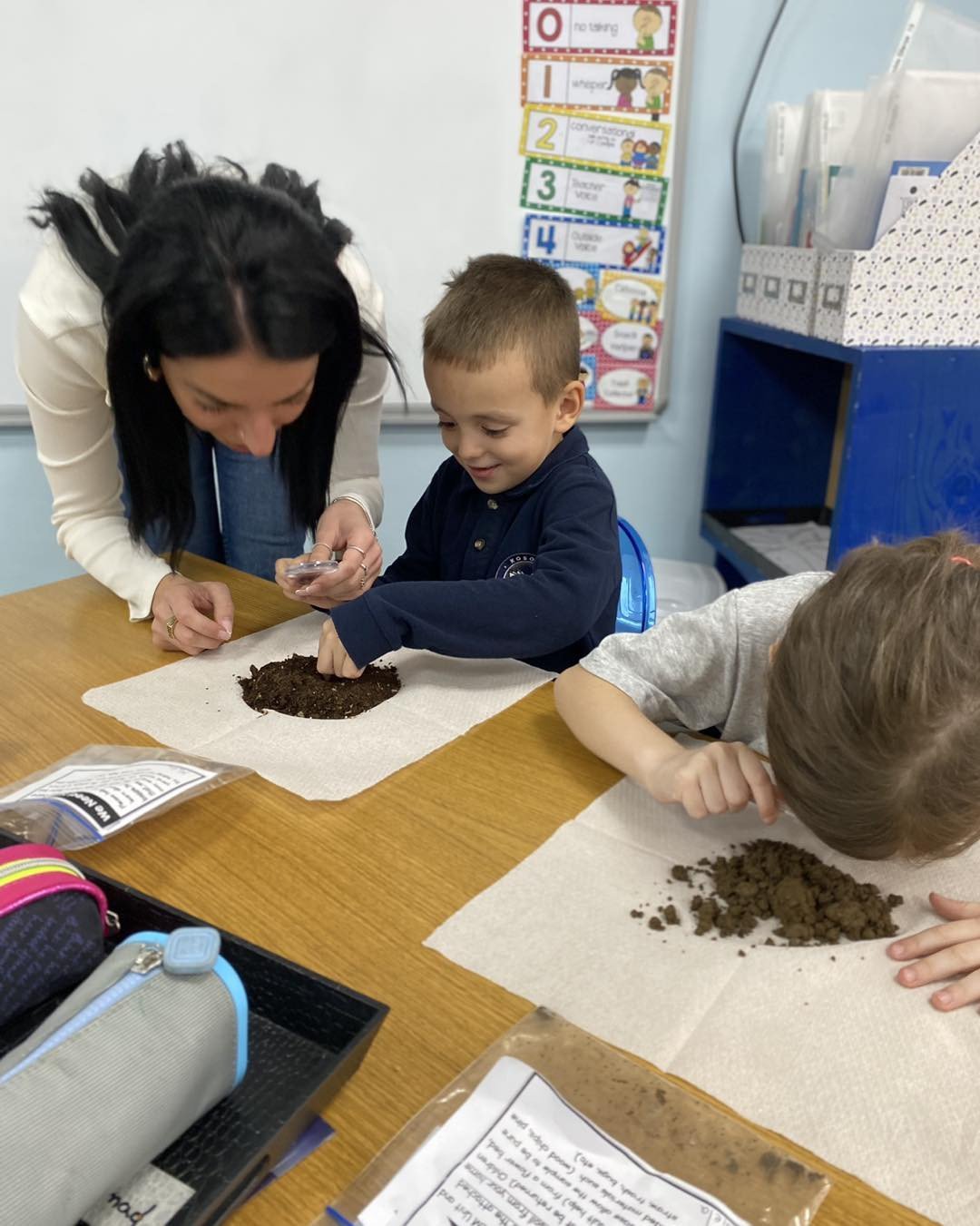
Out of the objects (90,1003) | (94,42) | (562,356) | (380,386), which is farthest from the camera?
(94,42)

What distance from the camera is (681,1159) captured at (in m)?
0.48

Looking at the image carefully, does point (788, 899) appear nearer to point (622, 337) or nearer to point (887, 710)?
point (887, 710)

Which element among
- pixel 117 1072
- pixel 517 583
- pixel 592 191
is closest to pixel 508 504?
pixel 517 583

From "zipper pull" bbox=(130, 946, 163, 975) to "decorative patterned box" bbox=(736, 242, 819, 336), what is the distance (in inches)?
66.5

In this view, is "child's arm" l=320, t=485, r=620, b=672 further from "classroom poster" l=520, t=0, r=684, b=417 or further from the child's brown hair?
"classroom poster" l=520, t=0, r=684, b=417

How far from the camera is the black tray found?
18.4 inches

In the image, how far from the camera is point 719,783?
0.76 metres

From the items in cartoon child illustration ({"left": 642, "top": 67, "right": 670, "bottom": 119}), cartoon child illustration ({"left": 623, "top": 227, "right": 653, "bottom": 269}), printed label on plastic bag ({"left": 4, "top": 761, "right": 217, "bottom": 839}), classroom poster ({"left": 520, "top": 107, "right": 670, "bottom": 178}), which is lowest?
printed label on plastic bag ({"left": 4, "top": 761, "right": 217, "bottom": 839})

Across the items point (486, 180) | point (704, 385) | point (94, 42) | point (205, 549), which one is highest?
point (94, 42)

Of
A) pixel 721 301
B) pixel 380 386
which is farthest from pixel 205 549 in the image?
pixel 721 301

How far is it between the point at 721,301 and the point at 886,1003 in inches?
76.1

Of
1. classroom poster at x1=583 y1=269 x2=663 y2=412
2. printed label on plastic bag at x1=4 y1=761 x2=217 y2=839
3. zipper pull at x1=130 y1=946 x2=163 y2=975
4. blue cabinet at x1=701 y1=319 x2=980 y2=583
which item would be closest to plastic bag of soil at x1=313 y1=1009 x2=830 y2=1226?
zipper pull at x1=130 y1=946 x2=163 y2=975

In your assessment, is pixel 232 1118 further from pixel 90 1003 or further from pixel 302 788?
pixel 302 788

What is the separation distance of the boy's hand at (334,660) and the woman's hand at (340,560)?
14 centimetres
